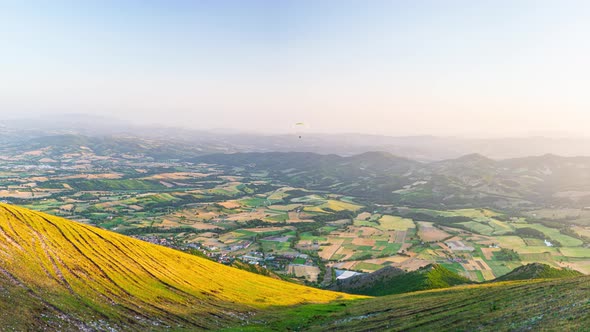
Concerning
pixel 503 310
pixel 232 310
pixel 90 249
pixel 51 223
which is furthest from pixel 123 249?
pixel 503 310

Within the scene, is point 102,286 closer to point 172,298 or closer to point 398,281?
point 172,298

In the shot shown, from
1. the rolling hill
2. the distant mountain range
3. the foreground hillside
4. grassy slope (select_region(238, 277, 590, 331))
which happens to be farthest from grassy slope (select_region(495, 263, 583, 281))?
grassy slope (select_region(238, 277, 590, 331))

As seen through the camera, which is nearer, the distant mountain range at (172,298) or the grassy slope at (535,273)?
the distant mountain range at (172,298)

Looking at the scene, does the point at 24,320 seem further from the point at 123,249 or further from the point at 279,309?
the point at 279,309

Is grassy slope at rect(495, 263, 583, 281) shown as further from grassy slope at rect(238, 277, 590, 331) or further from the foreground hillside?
grassy slope at rect(238, 277, 590, 331)

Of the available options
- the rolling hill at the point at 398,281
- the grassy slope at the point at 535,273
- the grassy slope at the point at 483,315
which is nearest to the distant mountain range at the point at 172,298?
the grassy slope at the point at 483,315

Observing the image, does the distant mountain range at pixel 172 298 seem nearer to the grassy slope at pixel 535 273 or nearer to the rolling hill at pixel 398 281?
the rolling hill at pixel 398 281

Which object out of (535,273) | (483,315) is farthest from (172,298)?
(535,273)
